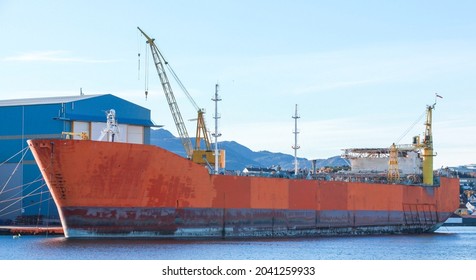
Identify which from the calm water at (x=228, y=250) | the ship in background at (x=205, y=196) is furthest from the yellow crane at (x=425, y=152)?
the calm water at (x=228, y=250)

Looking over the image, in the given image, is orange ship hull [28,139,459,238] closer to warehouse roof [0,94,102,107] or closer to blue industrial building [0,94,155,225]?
blue industrial building [0,94,155,225]

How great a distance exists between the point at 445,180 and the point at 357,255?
2371cm

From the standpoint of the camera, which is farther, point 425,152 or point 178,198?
point 425,152

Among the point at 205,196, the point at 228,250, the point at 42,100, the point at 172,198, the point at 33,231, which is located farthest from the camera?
the point at 42,100

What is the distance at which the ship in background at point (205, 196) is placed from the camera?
118ft

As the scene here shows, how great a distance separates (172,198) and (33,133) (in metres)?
14.7

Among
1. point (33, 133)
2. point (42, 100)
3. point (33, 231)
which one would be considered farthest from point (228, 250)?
point (42, 100)

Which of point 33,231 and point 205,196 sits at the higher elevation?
point 205,196

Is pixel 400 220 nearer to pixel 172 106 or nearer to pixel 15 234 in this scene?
pixel 172 106

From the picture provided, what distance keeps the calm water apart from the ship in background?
1.31 metres

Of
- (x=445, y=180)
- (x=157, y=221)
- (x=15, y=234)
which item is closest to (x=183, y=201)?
(x=157, y=221)

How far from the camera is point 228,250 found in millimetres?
34312

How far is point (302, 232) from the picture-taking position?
46250 millimetres

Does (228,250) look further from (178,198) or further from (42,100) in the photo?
(42,100)
